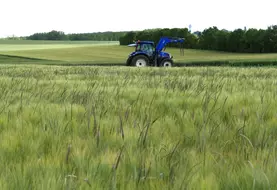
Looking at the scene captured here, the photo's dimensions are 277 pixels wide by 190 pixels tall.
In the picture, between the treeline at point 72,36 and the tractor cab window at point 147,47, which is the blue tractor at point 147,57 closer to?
the tractor cab window at point 147,47

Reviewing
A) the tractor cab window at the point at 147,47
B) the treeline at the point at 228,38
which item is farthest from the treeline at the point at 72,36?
the tractor cab window at the point at 147,47

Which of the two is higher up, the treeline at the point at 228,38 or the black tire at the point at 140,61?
the treeline at the point at 228,38

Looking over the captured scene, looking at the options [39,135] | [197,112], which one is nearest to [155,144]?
[39,135]

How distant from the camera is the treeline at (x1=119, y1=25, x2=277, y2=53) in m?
57.8

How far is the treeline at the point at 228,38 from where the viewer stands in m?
57.8

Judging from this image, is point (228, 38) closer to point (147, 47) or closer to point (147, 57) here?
point (147, 47)

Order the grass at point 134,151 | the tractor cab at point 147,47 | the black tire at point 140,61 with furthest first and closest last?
the tractor cab at point 147,47
the black tire at point 140,61
the grass at point 134,151

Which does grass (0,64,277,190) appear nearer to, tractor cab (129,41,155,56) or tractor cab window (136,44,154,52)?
tractor cab (129,41,155,56)

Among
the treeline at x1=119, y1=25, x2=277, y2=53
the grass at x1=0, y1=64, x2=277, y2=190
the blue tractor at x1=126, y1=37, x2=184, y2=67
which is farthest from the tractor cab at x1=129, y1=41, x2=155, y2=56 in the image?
the treeline at x1=119, y1=25, x2=277, y2=53

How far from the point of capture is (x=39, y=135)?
1.67 m

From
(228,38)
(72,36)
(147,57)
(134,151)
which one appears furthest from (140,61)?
(72,36)

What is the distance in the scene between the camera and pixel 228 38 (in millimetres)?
61719

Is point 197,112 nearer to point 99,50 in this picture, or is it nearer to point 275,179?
point 275,179

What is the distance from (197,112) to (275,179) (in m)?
1.23
